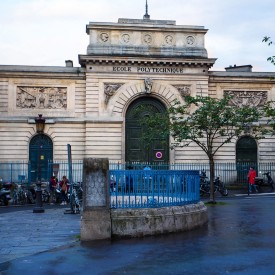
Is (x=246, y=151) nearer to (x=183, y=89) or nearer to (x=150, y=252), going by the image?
(x=183, y=89)

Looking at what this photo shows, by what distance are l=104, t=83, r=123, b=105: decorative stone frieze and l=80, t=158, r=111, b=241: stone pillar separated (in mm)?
24597

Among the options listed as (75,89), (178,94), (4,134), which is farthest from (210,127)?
(4,134)

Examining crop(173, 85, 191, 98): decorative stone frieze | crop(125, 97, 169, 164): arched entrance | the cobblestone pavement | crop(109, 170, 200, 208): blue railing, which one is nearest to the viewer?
the cobblestone pavement

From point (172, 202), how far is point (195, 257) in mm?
3800

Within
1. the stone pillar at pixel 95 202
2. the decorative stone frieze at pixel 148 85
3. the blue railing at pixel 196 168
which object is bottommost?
the stone pillar at pixel 95 202

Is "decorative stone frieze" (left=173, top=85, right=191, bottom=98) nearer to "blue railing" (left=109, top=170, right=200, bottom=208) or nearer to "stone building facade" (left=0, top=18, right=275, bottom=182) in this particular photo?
"stone building facade" (left=0, top=18, right=275, bottom=182)

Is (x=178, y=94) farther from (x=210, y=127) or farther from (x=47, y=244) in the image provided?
(x=47, y=244)

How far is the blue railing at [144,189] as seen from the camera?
12.3 m

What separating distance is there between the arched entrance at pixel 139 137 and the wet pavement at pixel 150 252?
897 inches

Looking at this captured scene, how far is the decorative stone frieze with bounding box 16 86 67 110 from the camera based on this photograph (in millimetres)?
36344

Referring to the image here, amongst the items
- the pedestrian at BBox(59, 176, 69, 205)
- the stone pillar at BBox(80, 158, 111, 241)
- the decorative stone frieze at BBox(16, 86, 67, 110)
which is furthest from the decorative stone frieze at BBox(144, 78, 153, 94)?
the stone pillar at BBox(80, 158, 111, 241)

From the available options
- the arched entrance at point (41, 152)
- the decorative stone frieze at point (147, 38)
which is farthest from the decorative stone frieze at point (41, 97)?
the decorative stone frieze at point (147, 38)

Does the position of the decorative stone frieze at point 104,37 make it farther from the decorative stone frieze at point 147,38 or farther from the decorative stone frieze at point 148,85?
the decorative stone frieze at point 148,85

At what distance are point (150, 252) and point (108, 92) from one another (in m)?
27.0
